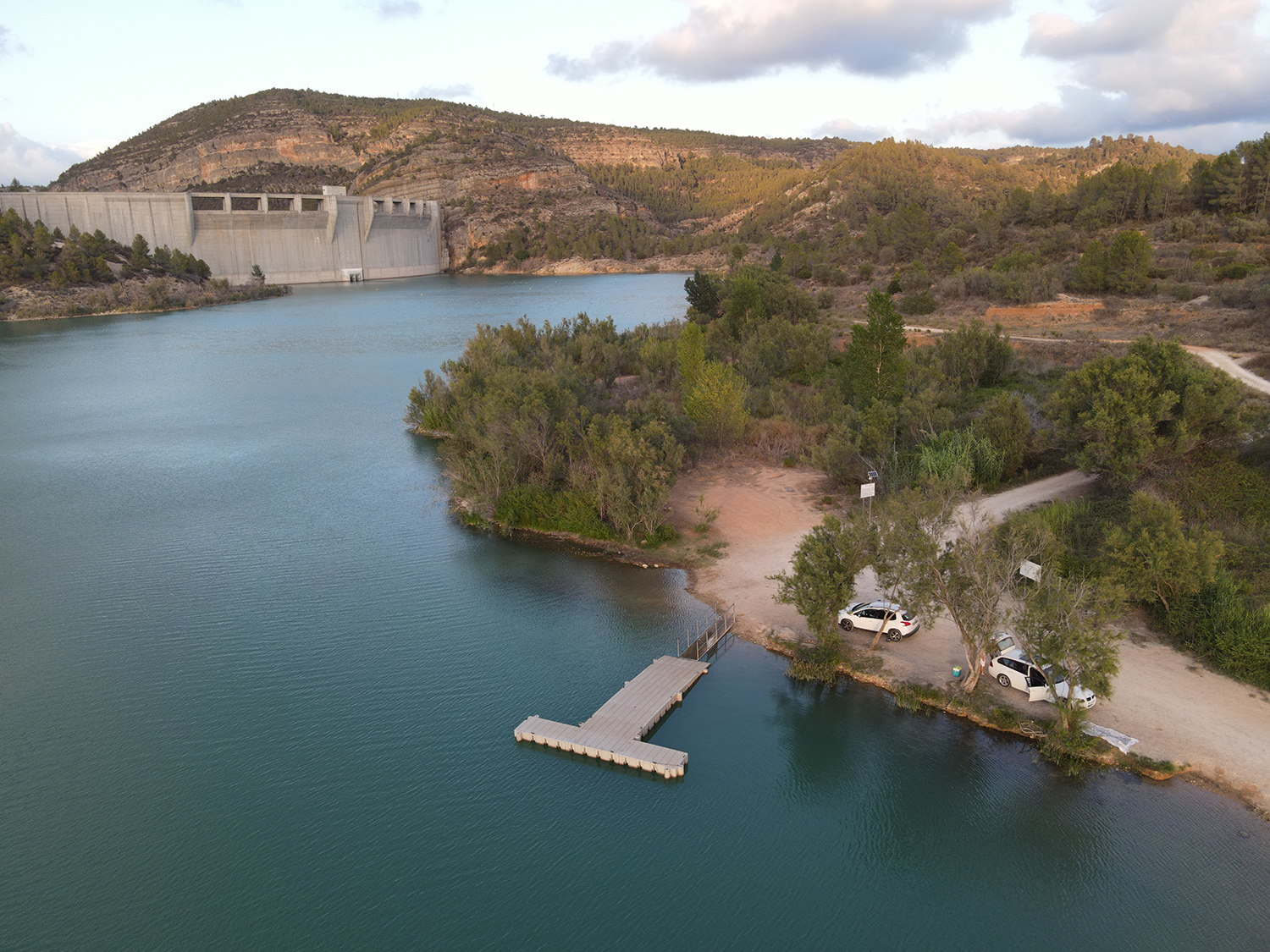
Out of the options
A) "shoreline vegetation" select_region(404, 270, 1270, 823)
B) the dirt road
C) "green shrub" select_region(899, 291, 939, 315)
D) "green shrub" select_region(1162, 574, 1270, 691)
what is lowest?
"green shrub" select_region(1162, 574, 1270, 691)

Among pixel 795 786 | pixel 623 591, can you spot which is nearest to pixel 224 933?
pixel 795 786

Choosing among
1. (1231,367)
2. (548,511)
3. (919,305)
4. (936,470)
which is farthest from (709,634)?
(919,305)

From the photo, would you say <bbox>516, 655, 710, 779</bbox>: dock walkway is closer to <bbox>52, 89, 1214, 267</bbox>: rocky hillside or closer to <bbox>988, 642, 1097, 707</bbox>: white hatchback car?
<bbox>988, 642, 1097, 707</bbox>: white hatchback car

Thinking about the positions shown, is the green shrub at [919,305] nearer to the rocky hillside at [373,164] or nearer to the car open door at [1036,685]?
the car open door at [1036,685]

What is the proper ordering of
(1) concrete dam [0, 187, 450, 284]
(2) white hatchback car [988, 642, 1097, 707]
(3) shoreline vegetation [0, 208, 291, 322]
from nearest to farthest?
1. (2) white hatchback car [988, 642, 1097, 707]
2. (3) shoreline vegetation [0, 208, 291, 322]
3. (1) concrete dam [0, 187, 450, 284]

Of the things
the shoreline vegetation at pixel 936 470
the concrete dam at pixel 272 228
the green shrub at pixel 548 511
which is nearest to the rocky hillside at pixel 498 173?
the concrete dam at pixel 272 228

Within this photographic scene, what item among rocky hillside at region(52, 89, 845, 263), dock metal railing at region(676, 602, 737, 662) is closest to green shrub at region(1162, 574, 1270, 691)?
dock metal railing at region(676, 602, 737, 662)
